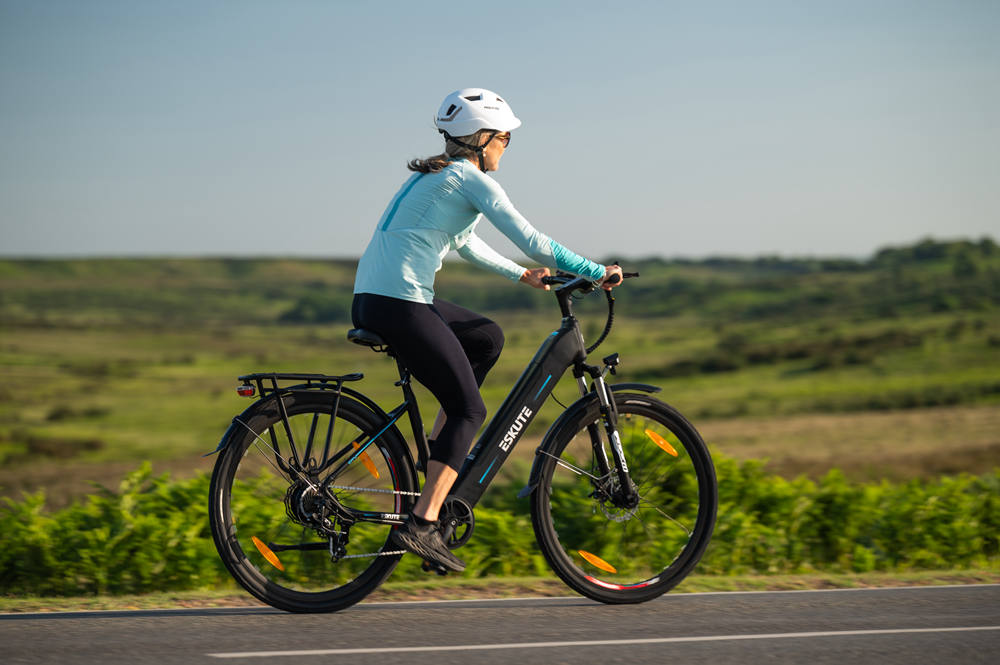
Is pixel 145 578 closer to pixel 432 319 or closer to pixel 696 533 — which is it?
pixel 432 319

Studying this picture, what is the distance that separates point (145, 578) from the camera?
589cm

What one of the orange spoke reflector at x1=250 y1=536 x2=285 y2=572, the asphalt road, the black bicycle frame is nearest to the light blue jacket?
the black bicycle frame

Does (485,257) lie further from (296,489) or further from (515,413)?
(296,489)

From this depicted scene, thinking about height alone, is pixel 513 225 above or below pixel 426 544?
above

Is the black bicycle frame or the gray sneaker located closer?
the gray sneaker

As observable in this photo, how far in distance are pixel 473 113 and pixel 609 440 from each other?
5.89 ft

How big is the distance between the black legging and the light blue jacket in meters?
0.08

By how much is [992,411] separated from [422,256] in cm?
2804

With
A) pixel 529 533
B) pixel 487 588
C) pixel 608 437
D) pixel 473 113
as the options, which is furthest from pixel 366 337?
pixel 529 533

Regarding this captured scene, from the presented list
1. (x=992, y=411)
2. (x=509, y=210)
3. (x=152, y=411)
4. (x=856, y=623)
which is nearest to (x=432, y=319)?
(x=509, y=210)

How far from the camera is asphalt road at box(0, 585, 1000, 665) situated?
13.8 feet

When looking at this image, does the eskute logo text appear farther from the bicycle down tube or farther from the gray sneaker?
the gray sneaker

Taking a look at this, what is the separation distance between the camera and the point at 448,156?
491 cm

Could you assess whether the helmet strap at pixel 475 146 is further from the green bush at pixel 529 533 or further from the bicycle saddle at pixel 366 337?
the green bush at pixel 529 533
